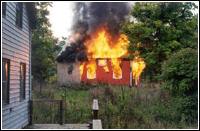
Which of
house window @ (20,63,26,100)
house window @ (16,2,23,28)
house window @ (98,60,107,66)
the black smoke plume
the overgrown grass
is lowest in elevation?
the overgrown grass

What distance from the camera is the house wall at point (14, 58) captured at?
Answer: 29.3 ft

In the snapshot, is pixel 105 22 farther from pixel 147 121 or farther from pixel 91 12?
pixel 147 121

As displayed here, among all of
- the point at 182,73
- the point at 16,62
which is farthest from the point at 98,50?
the point at 16,62

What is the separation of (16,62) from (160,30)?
54.1 feet

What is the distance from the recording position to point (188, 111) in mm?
12188

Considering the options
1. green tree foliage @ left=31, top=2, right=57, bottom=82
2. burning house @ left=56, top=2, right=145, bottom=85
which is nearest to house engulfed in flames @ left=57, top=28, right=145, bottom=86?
burning house @ left=56, top=2, right=145, bottom=85

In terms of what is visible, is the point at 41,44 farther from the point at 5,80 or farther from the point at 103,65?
the point at 5,80

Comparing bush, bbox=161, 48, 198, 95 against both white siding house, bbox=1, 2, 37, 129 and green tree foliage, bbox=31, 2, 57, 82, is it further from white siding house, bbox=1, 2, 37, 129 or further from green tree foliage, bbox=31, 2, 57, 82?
green tree foliage, bbox=31, 2, 57, 82

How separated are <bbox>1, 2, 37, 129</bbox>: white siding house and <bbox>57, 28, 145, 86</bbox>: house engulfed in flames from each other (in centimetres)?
1451

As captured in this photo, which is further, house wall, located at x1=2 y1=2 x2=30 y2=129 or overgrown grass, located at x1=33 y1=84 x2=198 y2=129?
overgrown grass, located at x1=33 y1=84 x2=198 y2=129

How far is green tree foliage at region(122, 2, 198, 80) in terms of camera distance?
76.3ft

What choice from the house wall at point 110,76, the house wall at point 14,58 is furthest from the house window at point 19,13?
the house wall at point 110,76

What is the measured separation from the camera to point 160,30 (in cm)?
2359

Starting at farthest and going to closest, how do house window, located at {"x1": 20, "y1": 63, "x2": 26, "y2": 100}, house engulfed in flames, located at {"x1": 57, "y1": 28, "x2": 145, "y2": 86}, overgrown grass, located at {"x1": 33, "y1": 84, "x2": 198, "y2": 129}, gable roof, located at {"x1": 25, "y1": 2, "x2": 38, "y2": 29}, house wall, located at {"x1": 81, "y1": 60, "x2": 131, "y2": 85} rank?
house wall, located at {"x1": 81, "y1": 60, "x2": 131, "y2": 85}, house engulfed in flames, located at {"x1": 57, "y1": 28, "x2": 145, "y2": 86}, gable roof, located at {"x1": 25, "y1": 2, "x2": 38, "y2": 29}, overgrown grass, located at {"x1": 33, "y1": 84, "x2": 198, "y2": 129}, house window, located at {"x1": 20, "y1": 63, "x2": 26, "y2": 100}
